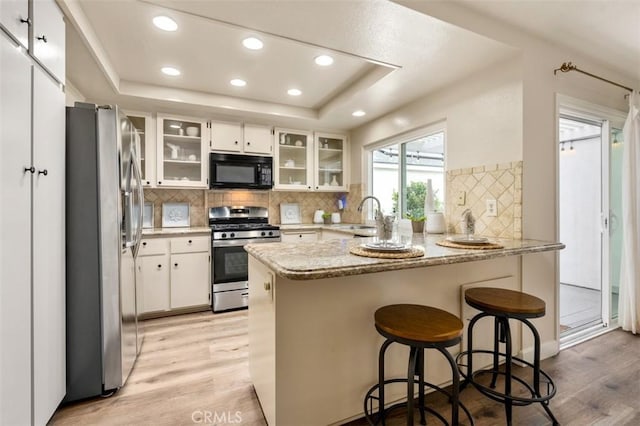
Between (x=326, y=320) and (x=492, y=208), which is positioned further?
(x=492, y=208)

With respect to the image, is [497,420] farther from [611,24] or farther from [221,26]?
[221,26]

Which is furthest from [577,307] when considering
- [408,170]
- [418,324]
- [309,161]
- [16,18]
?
[16,18]

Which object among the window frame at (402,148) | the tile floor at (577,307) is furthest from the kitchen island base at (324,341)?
the tile floor at (577,307)

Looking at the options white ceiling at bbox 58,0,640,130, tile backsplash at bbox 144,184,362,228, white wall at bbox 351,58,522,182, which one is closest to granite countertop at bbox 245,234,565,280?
white wall at bbox 351,58,522,182

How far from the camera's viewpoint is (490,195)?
225 cm

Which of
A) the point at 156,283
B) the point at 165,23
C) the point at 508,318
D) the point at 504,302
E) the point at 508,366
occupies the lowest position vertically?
the point at 508,366

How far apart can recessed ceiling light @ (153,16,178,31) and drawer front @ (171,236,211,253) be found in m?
1.97

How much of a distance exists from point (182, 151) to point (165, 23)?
1.72 m

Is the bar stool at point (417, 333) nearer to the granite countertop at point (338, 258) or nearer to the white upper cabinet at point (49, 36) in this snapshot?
the granite countertop at point (338, 258)

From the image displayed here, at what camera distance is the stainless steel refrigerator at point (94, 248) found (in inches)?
65.9

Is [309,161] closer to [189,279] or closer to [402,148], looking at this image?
[402,148]

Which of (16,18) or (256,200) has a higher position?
(16,18)

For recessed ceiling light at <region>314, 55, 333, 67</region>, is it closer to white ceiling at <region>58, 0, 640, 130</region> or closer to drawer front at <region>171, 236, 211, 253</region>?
A: white ceiling at <region>58, 0, 640, 130</region>

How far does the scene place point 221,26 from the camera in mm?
1916
